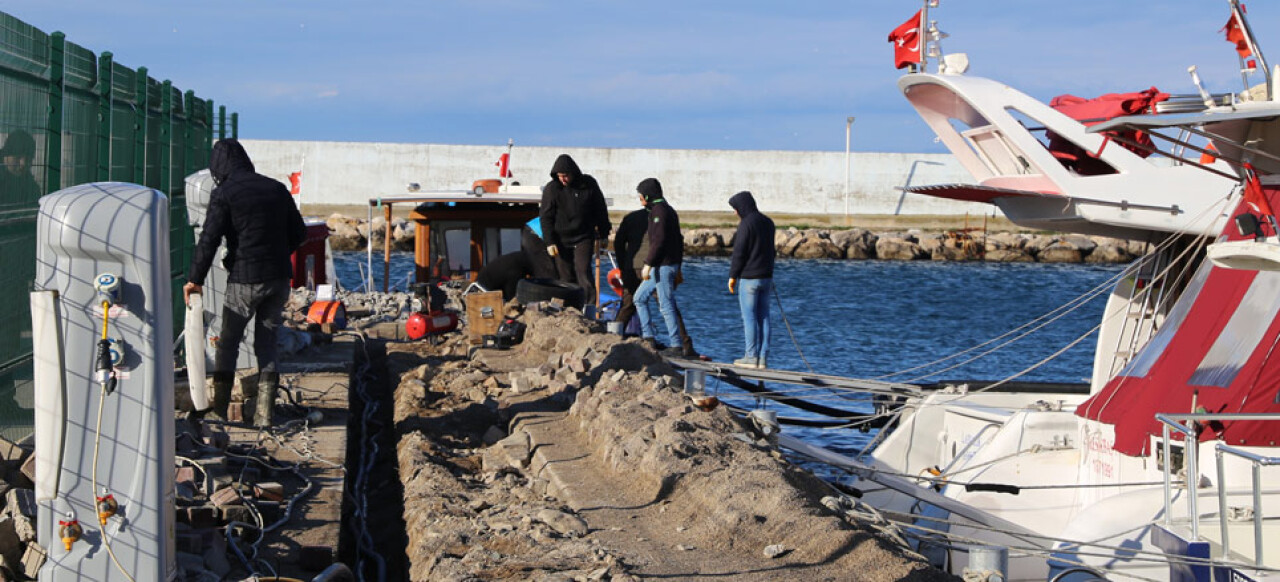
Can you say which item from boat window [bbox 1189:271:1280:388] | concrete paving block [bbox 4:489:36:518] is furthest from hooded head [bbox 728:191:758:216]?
concrete paving block [bbox 4:489:36:518]

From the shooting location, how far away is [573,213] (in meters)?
13.5

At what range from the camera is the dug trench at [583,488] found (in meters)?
5.61

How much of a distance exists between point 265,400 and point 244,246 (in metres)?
0.95

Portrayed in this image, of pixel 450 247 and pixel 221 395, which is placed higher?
pixel 450 247

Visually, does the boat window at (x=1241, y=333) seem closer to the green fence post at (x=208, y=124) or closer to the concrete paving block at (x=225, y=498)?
the concrete paving block at (x=225, y=498)

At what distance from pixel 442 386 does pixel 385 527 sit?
10.2ft

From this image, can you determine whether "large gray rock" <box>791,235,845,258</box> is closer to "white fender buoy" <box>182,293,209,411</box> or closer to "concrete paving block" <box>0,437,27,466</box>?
"white fender buoy" <box>182,293,209,411</box>

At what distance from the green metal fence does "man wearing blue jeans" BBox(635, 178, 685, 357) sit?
4.91 metres

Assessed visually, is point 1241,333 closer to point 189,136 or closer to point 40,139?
point 40,139

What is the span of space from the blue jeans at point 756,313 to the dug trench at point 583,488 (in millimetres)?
2599

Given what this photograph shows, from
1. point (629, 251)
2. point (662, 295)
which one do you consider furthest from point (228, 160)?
point (629, 251)

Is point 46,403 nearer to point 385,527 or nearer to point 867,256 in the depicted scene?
point 385,527

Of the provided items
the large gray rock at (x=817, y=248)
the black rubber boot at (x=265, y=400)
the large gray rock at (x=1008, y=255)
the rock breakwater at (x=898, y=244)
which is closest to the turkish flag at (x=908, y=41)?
the black rubber boot at (x=265, y=400)

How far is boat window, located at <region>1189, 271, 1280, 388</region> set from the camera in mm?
9539
